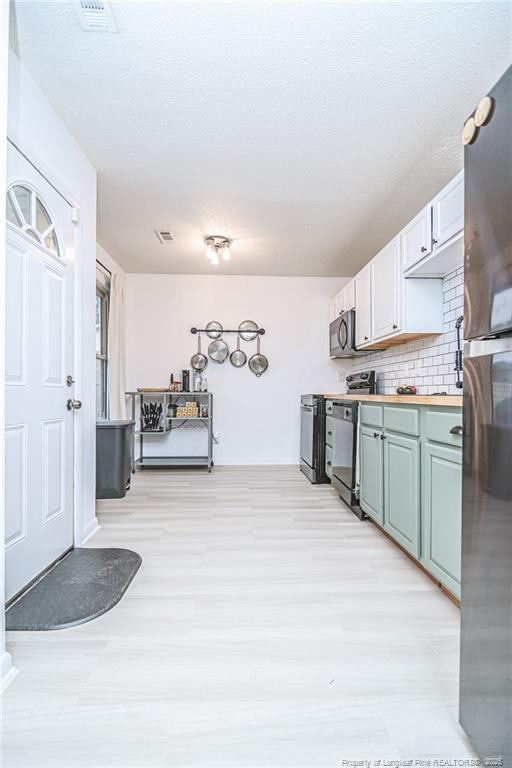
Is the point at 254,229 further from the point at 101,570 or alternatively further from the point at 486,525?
the point at 486,525

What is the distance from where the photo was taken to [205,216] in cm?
349

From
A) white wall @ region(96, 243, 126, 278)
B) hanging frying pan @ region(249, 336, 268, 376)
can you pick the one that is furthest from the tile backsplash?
white wall @ region(96, 243, 126, 278)

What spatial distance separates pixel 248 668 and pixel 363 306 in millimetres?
3278

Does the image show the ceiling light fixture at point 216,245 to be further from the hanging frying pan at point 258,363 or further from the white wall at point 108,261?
the hanging frying pan at point 258,363

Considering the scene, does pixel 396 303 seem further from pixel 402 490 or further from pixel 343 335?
pixel 402 490

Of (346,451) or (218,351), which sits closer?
(346,451)

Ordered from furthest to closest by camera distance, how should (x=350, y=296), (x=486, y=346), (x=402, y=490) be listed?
(x=350, y=296) → (x=402, y=490) → (x=486, y=346)

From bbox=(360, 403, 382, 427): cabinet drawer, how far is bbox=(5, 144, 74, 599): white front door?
1970 mm

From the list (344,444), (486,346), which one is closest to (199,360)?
(344,444)

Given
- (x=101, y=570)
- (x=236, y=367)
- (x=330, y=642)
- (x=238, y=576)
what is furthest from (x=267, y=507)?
(x=236, y=367)

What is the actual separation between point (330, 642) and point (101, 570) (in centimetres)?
124

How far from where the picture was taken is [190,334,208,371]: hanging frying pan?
5254 mm

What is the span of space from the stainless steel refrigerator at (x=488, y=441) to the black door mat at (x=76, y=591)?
56.5 inches

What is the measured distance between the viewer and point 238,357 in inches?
209
